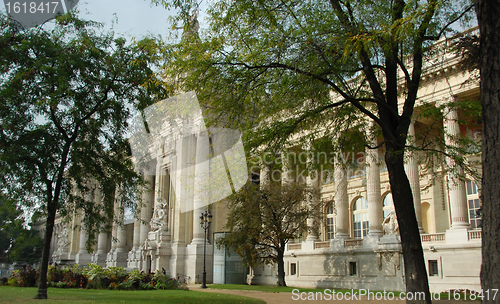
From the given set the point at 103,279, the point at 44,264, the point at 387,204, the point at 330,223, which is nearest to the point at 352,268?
the point at 387,204

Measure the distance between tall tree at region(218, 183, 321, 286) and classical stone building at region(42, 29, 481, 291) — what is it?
1755 millimetres

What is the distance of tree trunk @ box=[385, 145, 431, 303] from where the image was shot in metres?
10.3

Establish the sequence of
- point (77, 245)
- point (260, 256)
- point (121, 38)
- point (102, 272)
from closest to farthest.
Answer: point (121, 38), point (102, 272), point (260, 256), point (77, 245)

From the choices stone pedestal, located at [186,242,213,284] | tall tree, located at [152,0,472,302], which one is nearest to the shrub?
stone pedestal, located at [186,242,213,284]

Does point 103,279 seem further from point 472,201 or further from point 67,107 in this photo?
point 472,201

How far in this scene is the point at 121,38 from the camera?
1867 cm

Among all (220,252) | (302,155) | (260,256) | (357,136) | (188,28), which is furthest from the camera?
(220,252)

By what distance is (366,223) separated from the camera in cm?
3572

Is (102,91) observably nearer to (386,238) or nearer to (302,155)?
(302,155)

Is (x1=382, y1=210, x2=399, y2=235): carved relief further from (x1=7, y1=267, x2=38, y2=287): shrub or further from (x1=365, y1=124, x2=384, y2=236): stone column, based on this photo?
(x1=7, y1=267, x2=38, y2=287): shrub

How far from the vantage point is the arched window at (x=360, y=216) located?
35719mm

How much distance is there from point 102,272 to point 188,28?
783 inches

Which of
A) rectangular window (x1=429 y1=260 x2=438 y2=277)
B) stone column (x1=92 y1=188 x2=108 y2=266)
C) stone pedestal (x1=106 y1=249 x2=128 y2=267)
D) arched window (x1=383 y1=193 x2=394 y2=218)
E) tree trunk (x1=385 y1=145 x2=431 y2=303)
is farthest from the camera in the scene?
stone column (x1=92 y1=188 x2=108 y2=266)

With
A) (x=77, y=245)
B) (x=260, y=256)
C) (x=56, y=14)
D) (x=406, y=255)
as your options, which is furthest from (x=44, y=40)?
(x=77, y=245)
